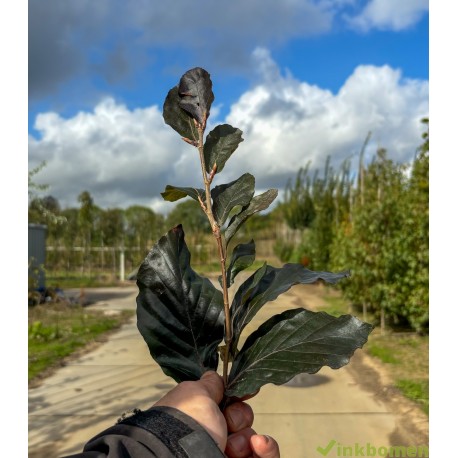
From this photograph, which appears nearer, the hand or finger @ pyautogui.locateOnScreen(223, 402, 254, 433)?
the hand

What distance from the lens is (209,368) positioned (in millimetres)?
868

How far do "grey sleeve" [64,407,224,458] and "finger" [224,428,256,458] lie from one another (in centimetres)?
17

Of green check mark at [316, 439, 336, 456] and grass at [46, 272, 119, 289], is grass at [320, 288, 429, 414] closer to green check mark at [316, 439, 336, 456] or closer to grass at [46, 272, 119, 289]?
green check mark at [316, 439, 336, 456]

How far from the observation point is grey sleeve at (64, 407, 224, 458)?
70cm

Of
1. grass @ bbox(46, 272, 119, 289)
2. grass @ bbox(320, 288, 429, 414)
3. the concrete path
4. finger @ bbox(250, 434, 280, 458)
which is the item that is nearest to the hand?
finger @ bbox(250, 434, 280, 458)

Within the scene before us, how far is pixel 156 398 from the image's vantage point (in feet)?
14.6

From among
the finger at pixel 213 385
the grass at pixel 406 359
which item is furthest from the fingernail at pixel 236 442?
the grass at pixel 406 359

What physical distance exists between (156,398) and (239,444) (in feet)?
12.4

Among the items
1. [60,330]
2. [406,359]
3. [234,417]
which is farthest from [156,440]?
[60,330]

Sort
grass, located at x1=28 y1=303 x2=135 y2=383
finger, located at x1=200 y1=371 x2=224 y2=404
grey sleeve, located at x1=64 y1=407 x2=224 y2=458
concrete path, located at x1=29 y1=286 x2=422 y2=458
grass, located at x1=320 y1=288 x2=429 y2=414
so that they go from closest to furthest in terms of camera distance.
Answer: grey sleeve, located at x1=64 y1=407 x2=224 y2=458 < finger, located at x1=200 y1=371 x2=224 y2=404 < concrete path, located at x1=29 y1=286 x2=422 y2=458 < grass, located at x1=320 y1=288 x2=429 y2=414 < grass, located at x1=28 y1=303 x2=135 y2=383

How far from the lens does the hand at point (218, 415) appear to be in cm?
77

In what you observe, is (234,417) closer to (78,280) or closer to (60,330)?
(60,330)

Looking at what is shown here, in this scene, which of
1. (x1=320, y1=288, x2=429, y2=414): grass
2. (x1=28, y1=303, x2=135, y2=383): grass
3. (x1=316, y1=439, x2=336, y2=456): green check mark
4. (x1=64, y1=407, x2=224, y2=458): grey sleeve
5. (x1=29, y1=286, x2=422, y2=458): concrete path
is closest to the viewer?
(x1=64, y1=407, x2=224, y2=458): grey sleeve

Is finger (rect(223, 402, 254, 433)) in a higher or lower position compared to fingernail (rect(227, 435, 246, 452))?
higher
